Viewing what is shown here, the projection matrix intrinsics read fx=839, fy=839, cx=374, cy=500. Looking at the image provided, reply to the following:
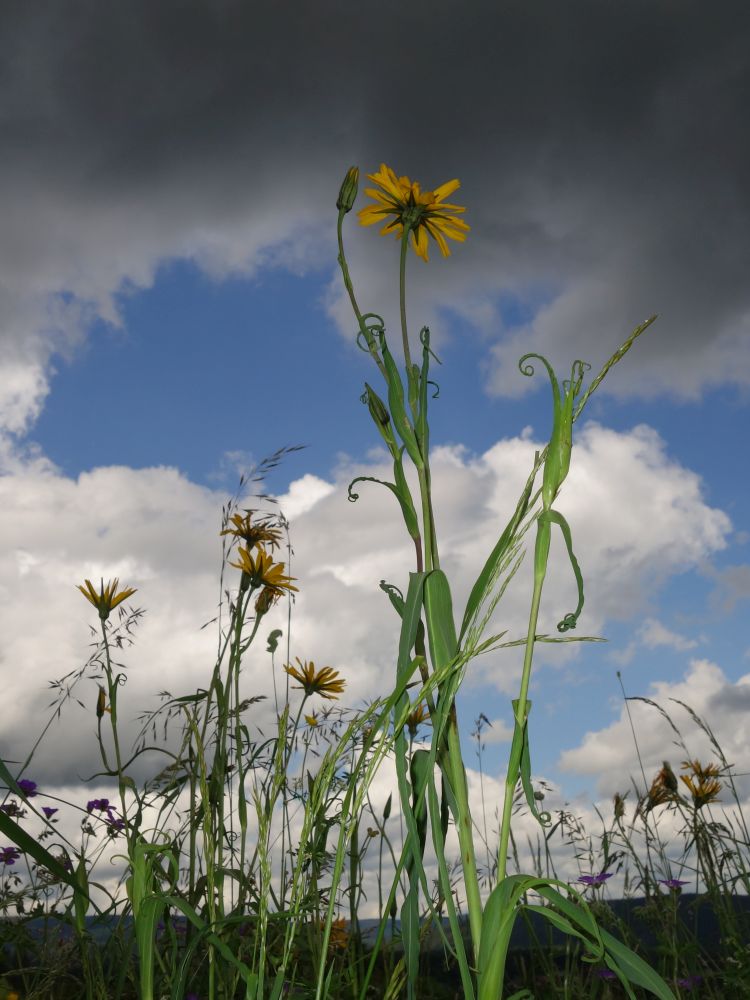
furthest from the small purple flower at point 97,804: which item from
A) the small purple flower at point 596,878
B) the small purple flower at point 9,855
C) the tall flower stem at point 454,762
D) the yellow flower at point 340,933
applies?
the tall flower stem at point 454,762

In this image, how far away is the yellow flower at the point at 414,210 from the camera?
175 centimetres

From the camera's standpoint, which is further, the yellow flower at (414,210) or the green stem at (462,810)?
the yellow flower at (414,210)

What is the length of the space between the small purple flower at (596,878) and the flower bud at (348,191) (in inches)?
86.1

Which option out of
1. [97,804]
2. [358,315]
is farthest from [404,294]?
[97,804]

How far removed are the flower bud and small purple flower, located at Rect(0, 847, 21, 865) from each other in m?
2.70

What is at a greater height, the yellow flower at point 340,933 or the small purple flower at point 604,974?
the yellow flower at point 340,933

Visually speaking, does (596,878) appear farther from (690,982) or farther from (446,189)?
(446,189)

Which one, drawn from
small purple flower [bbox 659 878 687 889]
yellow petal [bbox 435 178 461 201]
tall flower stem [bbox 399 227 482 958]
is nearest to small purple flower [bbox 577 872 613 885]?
small purple flower [bbox 659 878 687 889]

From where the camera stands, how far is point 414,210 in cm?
177

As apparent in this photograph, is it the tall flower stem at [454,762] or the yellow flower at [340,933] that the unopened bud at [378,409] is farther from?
the yellow flower at [340,933]

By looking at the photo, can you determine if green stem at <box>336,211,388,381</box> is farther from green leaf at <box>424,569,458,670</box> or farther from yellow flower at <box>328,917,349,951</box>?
yellow flower at <box>328,917,349,951</box>

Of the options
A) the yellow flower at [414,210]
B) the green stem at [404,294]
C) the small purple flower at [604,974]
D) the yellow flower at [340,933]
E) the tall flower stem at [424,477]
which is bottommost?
the small purple flower at [604,974]

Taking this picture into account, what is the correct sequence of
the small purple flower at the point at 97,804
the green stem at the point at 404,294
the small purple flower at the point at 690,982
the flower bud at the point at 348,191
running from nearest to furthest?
the green stem at the point at 404,294, the flower bud at the point at 348,191, the small purple flower at the point at 690,982, the small purple flower at the point at 97,804

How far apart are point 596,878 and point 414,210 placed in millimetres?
2148
